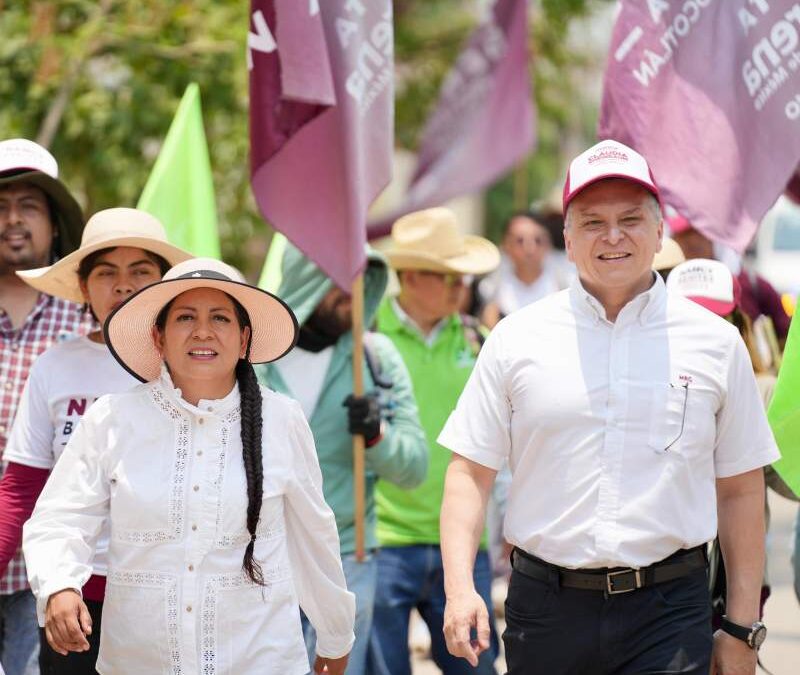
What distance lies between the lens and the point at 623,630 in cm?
461

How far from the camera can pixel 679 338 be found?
4.70 m

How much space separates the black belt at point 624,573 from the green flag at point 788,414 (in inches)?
32.7

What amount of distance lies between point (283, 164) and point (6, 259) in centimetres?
116

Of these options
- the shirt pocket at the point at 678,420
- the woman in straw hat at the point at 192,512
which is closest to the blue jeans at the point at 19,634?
the woman in straw hat at the point at 192,512

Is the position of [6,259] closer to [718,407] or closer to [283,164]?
[283,164]

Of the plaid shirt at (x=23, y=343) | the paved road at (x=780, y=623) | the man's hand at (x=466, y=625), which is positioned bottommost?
the paved road at (x=780, y=623)

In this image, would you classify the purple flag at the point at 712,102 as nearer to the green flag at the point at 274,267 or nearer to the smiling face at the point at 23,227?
the green flag at the point at 274,267

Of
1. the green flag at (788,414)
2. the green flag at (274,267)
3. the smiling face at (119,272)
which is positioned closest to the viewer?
the green flag at (788,414)

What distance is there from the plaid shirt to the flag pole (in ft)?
3.37

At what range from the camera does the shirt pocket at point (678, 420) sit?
4.58 m

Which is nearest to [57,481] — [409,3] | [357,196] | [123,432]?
[123,432]

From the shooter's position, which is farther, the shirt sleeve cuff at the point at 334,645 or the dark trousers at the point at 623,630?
the shirt sleeve cuff at the point at 334,645

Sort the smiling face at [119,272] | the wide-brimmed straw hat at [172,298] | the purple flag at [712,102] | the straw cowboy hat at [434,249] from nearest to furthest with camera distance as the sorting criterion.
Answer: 1. the wide-brimmed straw hat at [172,298]
2. the smiling face at [119,272]
3. the purple flag at [712,102]
4. the straw cowboy hat at [434,249]

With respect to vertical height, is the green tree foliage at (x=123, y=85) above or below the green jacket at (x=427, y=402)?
above
